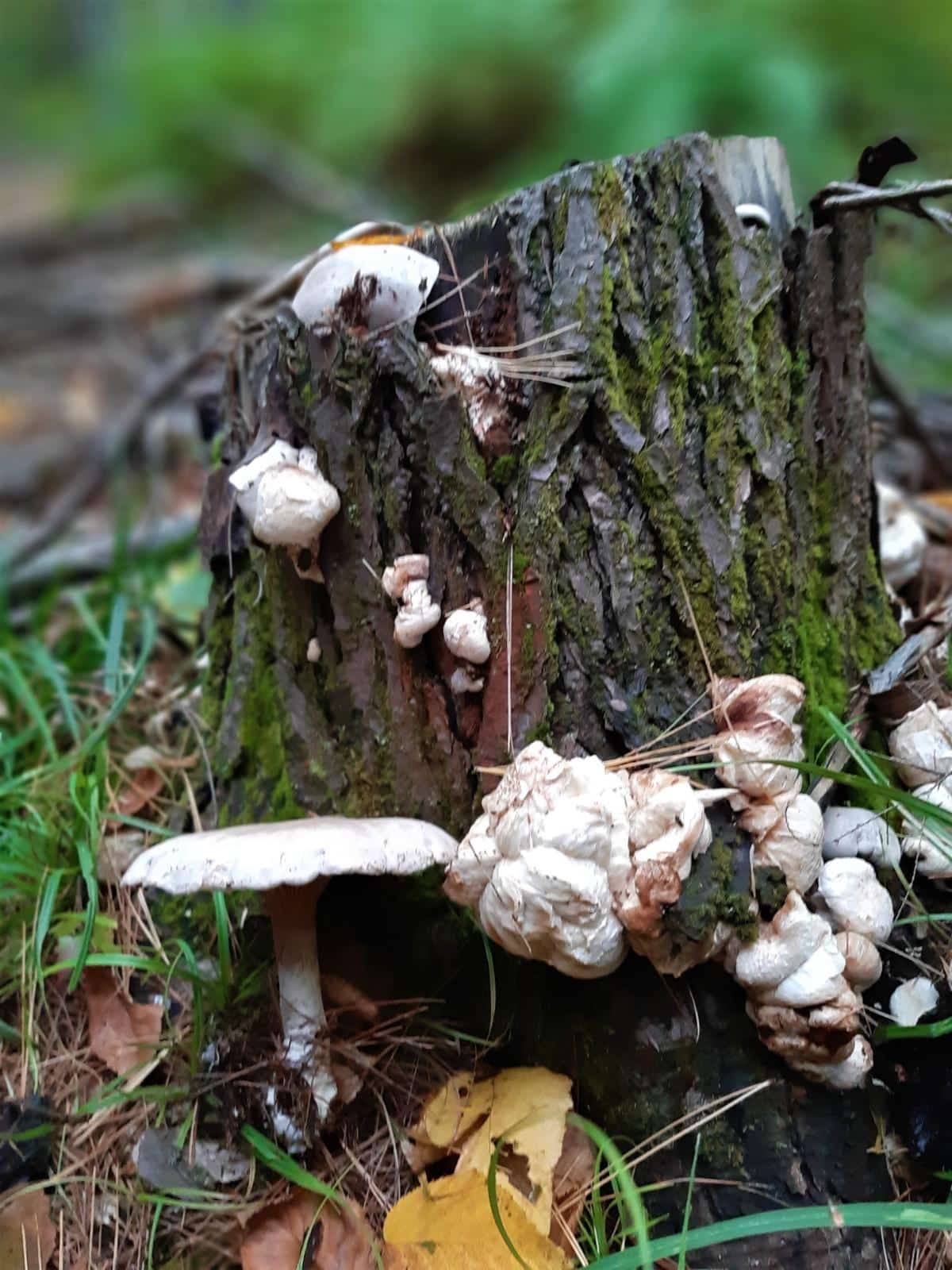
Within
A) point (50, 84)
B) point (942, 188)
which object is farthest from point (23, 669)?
point (50, 84)

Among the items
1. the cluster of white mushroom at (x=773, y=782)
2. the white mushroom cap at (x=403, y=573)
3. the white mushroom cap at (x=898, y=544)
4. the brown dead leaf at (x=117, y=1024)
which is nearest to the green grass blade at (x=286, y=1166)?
the brown dead leaf at (x=117, y=1024)

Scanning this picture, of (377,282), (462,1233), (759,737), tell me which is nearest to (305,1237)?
(462,1233)

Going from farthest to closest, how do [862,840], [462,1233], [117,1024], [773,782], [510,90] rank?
[510,90]
[117,1024]
[862,840]
[773,782]
[462,1233]

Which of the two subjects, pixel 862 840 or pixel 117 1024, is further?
pixel 117 1024

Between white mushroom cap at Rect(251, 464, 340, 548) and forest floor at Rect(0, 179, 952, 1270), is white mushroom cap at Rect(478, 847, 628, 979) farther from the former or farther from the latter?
white mushroom cap at Rect(251, 464, 340, 548)

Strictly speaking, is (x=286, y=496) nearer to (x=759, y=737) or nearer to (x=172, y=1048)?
(x=759, y=737)

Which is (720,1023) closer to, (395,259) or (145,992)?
(145,992)
